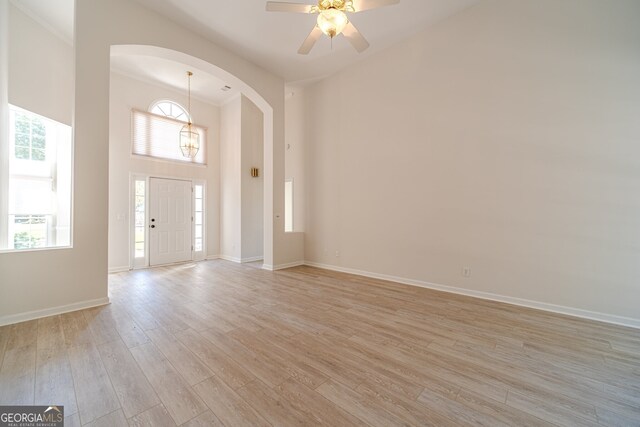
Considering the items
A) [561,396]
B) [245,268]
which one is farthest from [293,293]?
[561,396]

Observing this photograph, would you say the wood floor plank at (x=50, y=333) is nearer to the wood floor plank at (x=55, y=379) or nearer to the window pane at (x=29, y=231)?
the wood floor plank at (x=55, y=379)

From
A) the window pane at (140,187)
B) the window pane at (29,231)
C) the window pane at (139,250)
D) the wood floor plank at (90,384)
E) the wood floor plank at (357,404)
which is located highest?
the window pane at (140,187)

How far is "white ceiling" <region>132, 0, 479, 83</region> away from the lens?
3.39 metres

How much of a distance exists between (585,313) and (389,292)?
7.34 ft

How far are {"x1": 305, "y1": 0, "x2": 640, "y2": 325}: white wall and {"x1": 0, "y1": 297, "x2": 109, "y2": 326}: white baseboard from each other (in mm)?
4017

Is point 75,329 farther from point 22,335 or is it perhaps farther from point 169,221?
point 169,221

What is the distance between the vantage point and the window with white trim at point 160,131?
5316 millimetres

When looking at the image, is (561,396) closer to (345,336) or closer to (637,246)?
(345,336)

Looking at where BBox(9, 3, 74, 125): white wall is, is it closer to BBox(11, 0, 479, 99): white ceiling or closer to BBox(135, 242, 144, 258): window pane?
BBox(11, 0, 479, 99): white ceiling

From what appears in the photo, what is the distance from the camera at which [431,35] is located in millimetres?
3916

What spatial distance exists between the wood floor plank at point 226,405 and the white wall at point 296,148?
169 inches

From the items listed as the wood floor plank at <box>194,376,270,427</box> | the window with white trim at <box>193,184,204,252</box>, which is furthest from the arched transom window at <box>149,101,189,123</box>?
the wood floor plank at <box>194,376,270,427</box>

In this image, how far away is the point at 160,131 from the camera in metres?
5.64

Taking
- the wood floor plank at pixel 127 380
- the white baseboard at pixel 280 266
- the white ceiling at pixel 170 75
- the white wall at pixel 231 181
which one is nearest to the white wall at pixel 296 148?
the white baseboard at pixel 280 266
